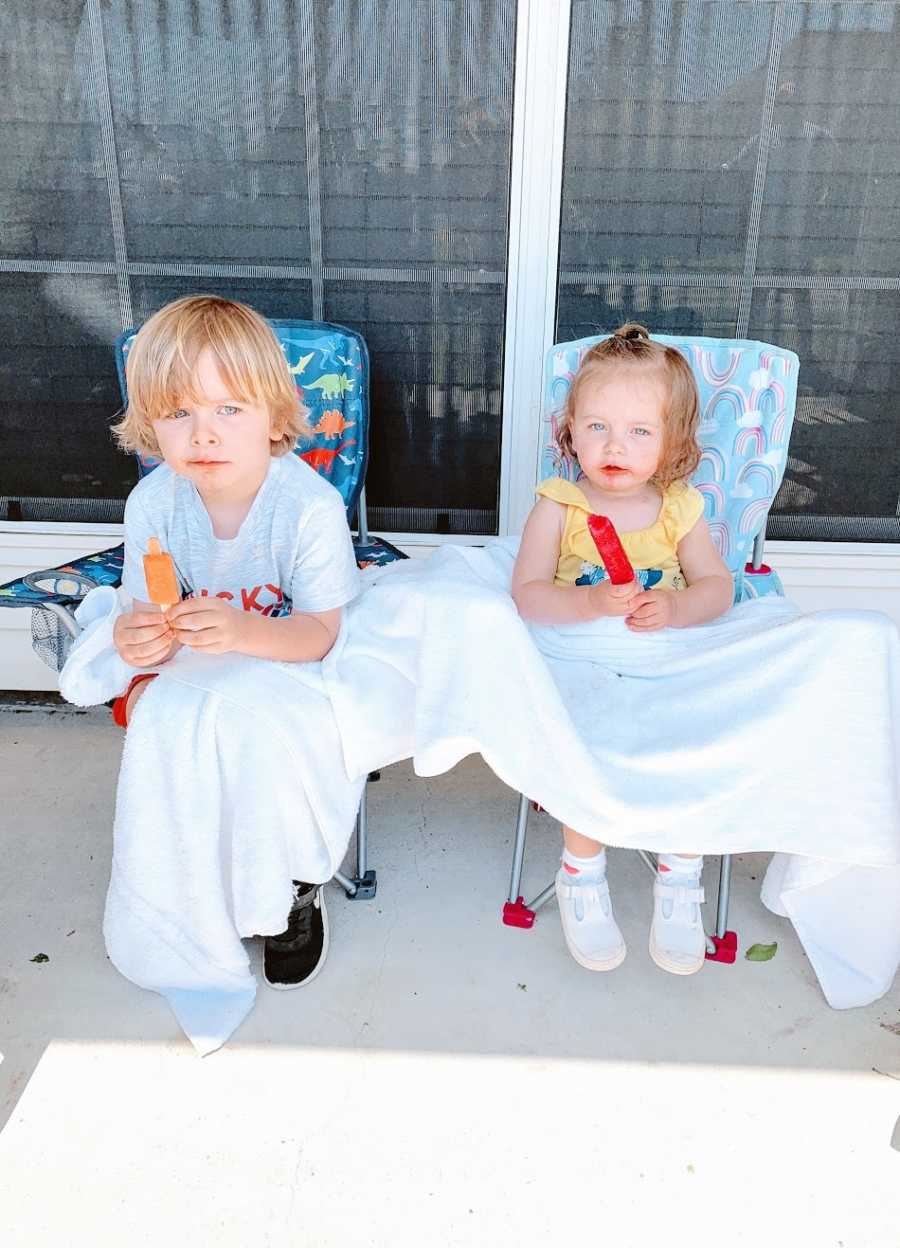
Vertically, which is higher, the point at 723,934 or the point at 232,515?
the point at 232,515

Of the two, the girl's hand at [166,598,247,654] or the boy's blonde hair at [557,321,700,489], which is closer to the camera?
the girl's hand at [166,598,247,654]

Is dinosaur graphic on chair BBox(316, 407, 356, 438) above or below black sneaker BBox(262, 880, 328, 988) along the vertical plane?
above

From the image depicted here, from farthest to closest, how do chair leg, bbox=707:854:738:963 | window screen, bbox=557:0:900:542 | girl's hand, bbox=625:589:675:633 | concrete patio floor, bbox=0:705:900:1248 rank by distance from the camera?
window screen, bbox=557:0:900:542
chair leg, bbox=707:854:738:963
girl's hand, bbox=625:589:675:633
concrete patio floor, bbox=0:705:900:1248

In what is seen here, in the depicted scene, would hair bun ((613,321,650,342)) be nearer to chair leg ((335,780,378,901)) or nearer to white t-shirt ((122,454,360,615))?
white t-shirt ((122,454,360,615))

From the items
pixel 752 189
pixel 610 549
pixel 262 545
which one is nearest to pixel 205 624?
pixel 262 545

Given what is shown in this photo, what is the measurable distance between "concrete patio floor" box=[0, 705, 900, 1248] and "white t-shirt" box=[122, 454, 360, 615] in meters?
0.77

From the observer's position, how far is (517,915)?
211cm

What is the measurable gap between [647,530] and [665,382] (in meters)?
0.32

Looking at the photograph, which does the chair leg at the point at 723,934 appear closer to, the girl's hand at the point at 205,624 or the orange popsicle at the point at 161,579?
the girl's hand at the point at 205,624

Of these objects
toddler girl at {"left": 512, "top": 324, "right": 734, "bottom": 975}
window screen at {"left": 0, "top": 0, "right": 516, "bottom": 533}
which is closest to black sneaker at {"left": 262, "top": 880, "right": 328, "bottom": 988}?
toddler girl at {"left": 512, "top": 324, "right": 734, "bottom": 975}

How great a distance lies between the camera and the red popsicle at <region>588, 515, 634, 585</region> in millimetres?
1687

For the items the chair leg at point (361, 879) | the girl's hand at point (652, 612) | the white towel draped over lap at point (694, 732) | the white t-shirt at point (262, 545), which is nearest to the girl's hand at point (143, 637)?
the white t-shirt at point (262, 545)

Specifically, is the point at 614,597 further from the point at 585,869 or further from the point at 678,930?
the point at 678,930

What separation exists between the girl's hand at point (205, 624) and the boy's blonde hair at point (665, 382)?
2.93ft
